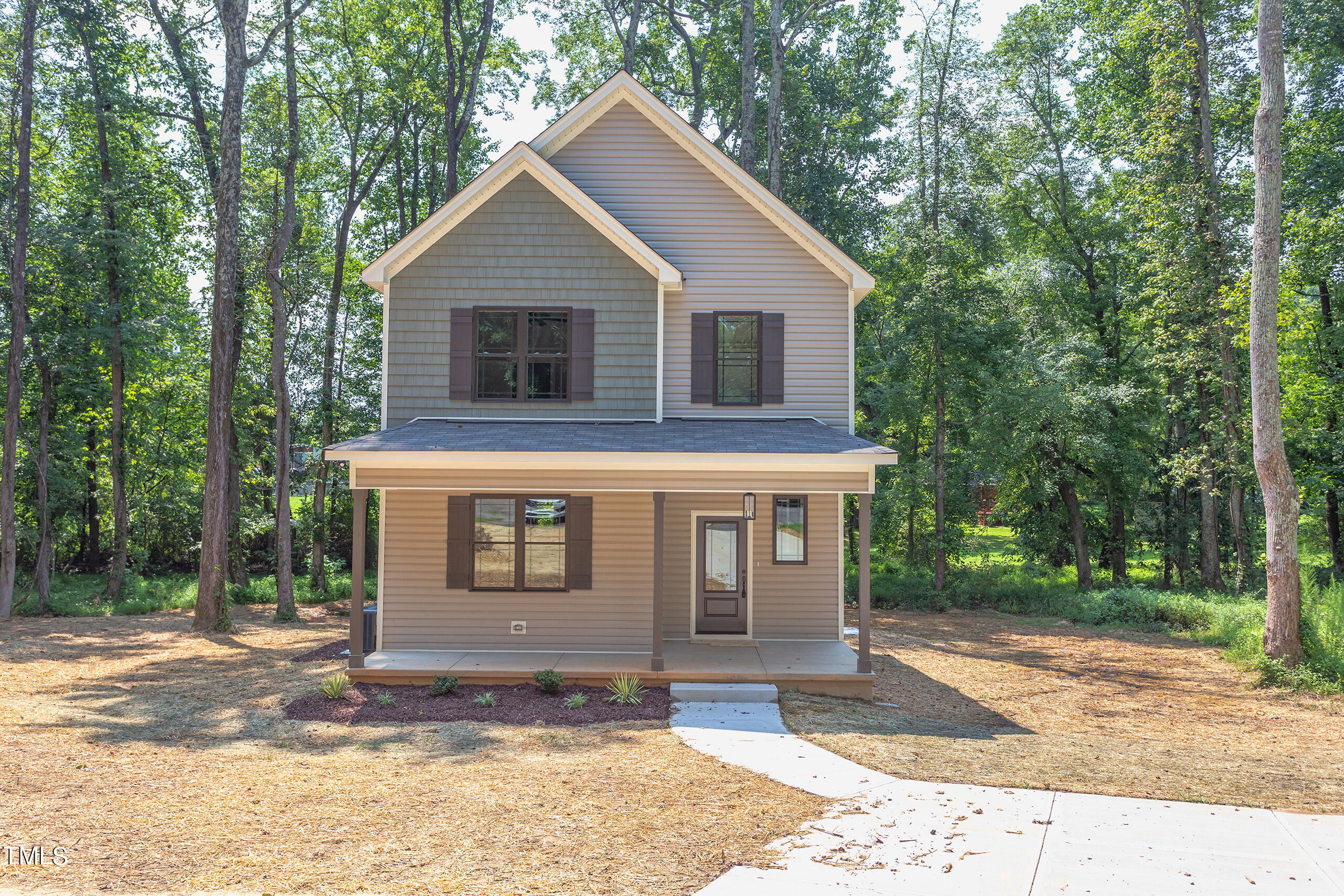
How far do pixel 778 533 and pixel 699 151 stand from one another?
620cm

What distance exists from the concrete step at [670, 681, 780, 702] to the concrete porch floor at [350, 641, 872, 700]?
31 cm

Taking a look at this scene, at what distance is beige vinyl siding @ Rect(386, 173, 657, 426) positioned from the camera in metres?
12.4

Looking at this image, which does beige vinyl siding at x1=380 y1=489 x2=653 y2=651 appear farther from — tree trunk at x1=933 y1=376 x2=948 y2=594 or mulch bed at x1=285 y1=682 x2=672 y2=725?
tree trunk at x1=933 y1=376 x2=948 y2=594

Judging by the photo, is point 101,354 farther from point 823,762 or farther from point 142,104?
point 823,762

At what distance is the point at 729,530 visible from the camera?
41.3 feet

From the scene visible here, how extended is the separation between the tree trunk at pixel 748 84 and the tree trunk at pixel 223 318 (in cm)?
1061

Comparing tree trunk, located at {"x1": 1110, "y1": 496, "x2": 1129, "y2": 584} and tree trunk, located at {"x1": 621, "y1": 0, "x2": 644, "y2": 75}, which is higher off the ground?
tree trunk, located at {"x1": 621, "y1": 0, "x2": 644, "y2": 75}

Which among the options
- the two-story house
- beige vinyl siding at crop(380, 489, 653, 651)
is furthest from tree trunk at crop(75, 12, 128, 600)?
beige vinyl siding at crop(380, 489, 653, 651)

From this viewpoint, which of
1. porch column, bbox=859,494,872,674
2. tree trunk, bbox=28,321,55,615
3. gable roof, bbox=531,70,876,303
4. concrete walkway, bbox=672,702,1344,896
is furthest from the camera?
tree trunk, bbox=28,321,55,615

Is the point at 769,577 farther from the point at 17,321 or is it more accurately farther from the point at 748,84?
the point at 17,321

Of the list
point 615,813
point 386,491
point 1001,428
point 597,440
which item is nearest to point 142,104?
point 386,491

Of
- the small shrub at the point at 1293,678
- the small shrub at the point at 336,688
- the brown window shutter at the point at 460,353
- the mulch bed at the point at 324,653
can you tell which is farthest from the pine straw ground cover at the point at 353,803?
the small shrub at the point at 1293,678

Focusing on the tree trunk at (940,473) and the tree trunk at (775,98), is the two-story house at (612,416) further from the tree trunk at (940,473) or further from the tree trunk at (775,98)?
the tree trunk at (940,473)

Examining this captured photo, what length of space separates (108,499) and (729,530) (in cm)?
1869
